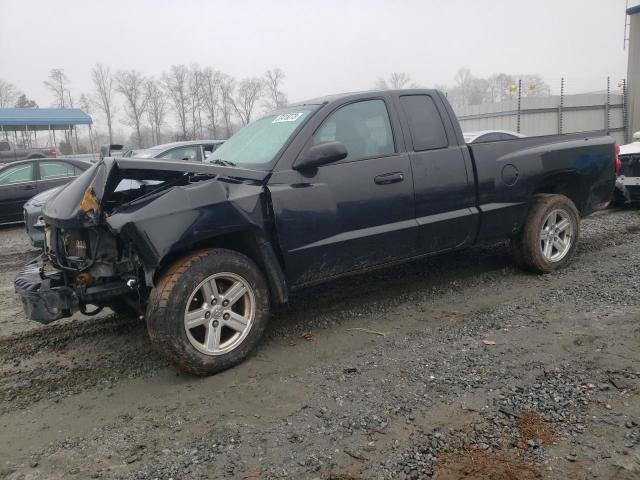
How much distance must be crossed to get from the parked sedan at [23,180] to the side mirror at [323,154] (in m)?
8.75

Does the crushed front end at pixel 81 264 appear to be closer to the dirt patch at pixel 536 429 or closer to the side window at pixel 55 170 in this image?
the dirt patch at pixel 536 429

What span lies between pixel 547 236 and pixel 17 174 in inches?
401

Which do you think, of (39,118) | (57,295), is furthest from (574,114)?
(39,118)

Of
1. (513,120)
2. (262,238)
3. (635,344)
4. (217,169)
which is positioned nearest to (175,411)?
(262,238)

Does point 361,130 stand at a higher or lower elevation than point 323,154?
higher

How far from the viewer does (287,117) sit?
4.38m

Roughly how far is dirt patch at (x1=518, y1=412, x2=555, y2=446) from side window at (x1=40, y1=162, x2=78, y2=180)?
10857 millimetres

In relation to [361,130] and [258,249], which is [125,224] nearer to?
[258,249]

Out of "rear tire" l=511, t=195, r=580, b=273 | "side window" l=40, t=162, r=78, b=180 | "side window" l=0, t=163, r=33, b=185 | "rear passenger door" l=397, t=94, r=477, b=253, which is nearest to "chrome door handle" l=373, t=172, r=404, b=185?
"rear passenger door" l=397, t=94, r=477, b=253

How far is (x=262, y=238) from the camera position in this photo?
3.72 m

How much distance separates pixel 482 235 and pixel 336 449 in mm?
2971

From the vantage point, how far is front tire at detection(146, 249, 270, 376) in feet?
10.9

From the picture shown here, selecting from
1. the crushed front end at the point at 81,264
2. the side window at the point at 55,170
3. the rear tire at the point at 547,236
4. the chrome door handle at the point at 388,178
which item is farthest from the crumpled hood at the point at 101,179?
the side window at the point at 55,170

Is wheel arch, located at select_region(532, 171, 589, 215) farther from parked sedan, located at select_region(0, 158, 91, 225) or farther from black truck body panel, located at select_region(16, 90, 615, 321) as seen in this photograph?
parked sedan, located at select_region(0, 158, 91, 225)
